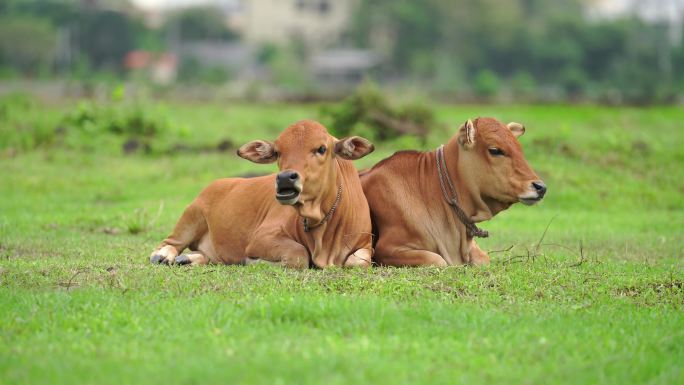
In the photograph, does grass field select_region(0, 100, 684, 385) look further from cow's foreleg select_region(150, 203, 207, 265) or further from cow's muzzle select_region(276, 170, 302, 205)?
cow's muzzle select_region(276, 170, 302, 205)

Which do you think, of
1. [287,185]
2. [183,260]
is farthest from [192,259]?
[287,185]

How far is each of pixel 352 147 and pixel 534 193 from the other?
5.18 ft

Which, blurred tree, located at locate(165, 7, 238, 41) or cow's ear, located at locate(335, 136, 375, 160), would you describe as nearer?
cow's ear, located at locate(335, 136, 375, 160)

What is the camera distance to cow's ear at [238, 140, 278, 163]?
9219 millimetres

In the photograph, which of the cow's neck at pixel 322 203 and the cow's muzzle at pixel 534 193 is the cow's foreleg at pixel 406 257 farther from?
the cow's muzzle at pixel 534 193

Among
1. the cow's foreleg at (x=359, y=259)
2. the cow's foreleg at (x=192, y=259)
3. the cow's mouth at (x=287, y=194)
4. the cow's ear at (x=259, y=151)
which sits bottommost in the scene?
the cow's foreleg at (x=192, y=259)

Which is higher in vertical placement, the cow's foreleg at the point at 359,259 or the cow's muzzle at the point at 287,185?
the cow's muzzle at the point at 287,185

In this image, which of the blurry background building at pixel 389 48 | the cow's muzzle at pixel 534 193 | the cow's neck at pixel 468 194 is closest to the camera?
the cow's muzzle at pixel 534 193

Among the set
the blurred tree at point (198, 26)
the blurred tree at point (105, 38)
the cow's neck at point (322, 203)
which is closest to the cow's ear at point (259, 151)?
the cow's neck at point (322, 203)

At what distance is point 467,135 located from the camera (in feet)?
31.5

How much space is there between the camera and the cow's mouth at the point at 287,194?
873 cm

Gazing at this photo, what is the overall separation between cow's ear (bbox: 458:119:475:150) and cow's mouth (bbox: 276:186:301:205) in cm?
168

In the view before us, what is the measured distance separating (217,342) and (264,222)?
331 cm

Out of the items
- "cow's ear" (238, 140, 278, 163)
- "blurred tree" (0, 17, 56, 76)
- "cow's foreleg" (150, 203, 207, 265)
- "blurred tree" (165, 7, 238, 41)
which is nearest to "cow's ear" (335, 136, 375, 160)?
"cow's ear" (238, 140, 278, 163)
